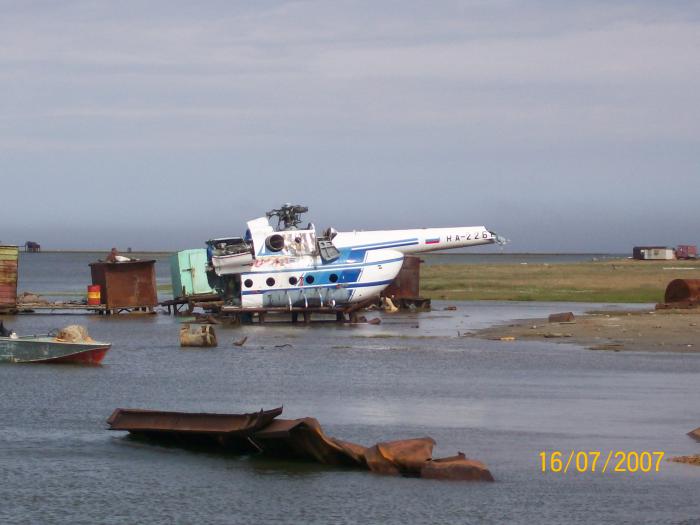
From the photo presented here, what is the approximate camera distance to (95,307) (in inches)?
2120

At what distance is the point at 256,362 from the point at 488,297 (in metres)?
34.9

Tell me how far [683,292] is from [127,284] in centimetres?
2465

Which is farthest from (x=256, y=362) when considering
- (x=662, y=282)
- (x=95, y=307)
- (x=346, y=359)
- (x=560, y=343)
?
(x=662, y=282)

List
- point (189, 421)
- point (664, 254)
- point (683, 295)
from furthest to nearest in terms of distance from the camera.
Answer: point (664, 254) → point (683, 295) → point (189, 421)

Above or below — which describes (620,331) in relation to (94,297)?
below

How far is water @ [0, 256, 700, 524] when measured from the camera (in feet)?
55.3

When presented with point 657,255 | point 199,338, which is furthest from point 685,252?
point 199,338

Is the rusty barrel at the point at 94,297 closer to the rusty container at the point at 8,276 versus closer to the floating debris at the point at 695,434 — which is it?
the rusty container at the point at 8,276

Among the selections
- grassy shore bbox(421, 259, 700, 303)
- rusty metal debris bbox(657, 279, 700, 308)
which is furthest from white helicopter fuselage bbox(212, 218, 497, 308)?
grassy shore bbox(421, 259, 700, 303)

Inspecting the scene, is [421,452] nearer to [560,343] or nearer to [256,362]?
A: [256,362]

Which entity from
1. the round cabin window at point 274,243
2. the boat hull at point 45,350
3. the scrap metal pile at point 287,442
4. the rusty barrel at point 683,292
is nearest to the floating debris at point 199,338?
the boat hull at point 45,350

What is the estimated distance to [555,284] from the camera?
250ft

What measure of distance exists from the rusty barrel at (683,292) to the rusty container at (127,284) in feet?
74.3
